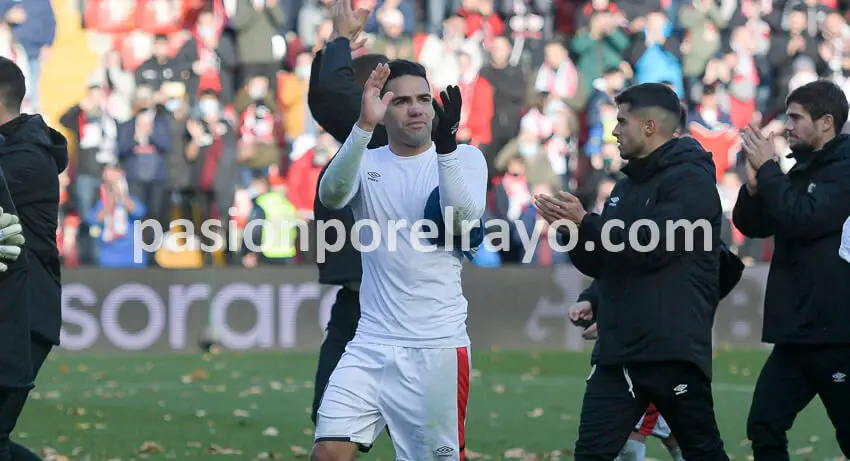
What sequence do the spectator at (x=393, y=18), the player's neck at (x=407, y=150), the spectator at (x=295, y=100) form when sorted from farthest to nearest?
the spectator at (x=393, y=18) → the spectator at (x=295, y=100) → the player's neck at (x=407, y=150)

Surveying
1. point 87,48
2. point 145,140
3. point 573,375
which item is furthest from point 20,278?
point 87,48

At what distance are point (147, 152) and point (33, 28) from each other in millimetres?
3251

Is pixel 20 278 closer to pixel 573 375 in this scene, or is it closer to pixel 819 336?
pixel 819 336

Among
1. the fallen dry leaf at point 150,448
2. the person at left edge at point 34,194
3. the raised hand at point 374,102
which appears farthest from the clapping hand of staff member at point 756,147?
the fallen dry leaf at point 150,448

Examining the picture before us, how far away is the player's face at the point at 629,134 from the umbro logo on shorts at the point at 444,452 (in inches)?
64.1

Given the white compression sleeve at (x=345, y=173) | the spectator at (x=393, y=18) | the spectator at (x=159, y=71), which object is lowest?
the white compression sleeve at (x=345, y=173)

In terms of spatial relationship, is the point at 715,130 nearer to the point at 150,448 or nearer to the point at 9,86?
the point at 150,448

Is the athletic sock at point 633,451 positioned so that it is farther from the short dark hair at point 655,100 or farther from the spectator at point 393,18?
the spectator at point 393,18

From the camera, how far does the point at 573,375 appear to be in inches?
614

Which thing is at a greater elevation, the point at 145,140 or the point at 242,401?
the point at 145,140

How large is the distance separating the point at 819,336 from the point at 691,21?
1473 cm

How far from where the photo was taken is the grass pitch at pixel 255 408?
35.6 feet

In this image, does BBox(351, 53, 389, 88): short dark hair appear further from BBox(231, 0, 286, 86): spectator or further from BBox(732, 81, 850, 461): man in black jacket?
BBox(231, 0, 286, 86): spectator

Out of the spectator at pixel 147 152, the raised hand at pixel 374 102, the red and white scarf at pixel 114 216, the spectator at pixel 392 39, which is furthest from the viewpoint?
the spectator at pixel 392 39
